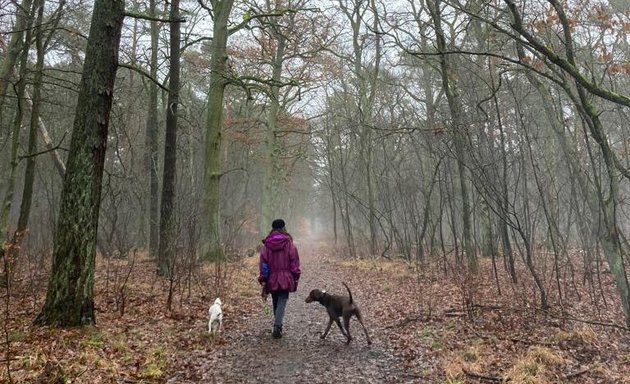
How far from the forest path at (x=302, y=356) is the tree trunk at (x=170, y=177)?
2539mm

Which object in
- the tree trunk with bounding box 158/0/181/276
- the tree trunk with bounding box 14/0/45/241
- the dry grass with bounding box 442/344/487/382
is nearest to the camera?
the dry grass with bounding box 442/344/487/382

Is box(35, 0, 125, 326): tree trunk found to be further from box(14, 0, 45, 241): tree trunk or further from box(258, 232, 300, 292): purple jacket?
box(14, 0, 45, 241): tree trunk

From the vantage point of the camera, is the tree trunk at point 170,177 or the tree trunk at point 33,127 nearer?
the tree trunk at point 170,177

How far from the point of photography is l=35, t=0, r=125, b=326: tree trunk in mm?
5621

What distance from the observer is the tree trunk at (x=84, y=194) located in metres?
5.62

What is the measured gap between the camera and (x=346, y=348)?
6.16 metres

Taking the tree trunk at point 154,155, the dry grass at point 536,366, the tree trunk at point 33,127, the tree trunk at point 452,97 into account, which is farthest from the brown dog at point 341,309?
the tree trunk at point 154,155

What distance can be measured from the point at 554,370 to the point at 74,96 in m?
16.4

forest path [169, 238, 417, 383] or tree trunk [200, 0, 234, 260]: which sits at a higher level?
tree trunk [200, 0, 234, 260]

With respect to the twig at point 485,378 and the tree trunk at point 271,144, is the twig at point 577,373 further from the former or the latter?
the tree trunk at point 271,144

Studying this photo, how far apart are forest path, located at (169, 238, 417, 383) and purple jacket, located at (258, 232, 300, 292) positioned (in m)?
0.90

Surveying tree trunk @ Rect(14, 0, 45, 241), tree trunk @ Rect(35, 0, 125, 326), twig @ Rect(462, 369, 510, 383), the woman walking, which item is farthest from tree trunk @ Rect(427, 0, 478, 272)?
tree trunk @ Rect(14, 0, 45, 241)

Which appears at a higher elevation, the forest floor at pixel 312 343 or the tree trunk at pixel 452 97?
the tree trunk at pixel 452 97

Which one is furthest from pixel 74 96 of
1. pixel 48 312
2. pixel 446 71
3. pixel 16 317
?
pixel 446 71
